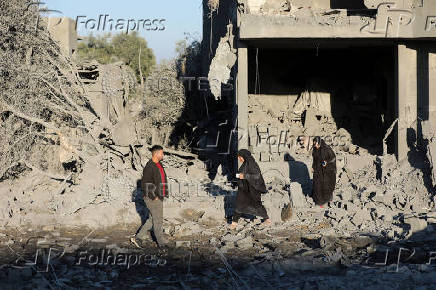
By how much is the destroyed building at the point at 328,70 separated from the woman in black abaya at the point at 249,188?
10.6 feet

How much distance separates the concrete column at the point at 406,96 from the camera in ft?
41.9

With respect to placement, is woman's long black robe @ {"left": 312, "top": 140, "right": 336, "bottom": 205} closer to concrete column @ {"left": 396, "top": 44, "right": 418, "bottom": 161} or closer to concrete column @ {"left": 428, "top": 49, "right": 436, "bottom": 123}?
concrete column @ {"left": 396, "top": 44, "right": 418, "bottom": 161}

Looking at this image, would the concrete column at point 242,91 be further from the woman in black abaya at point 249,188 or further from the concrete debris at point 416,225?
the concrete debris at point 416,225

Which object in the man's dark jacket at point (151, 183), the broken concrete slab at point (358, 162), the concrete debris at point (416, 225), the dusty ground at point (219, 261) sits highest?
the broken concrete slab at point (358, 162)

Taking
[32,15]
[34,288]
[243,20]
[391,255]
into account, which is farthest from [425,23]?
[34,288]

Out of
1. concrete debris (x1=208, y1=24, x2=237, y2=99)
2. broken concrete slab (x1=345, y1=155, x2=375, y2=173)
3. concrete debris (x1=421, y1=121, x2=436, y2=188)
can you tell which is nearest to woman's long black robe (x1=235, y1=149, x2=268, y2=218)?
concrete debris (x1=421, y1=121, x2=436, y2=188)

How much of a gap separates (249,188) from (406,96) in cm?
534

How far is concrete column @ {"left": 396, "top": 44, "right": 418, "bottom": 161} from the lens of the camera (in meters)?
12.8

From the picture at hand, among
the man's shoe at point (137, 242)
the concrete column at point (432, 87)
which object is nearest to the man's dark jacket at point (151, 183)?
the man's shoe at point (137, 242)

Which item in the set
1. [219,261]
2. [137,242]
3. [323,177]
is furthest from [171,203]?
[219,261]

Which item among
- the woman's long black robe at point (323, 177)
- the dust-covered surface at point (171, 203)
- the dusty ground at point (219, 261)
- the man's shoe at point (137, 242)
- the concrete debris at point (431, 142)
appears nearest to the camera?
the dusty ground at point (219, 261)

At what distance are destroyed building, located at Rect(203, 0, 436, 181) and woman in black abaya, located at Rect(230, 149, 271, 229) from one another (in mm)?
3227

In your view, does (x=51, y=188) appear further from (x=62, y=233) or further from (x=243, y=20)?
(x=243, y=20)

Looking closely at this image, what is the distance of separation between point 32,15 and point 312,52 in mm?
7423
